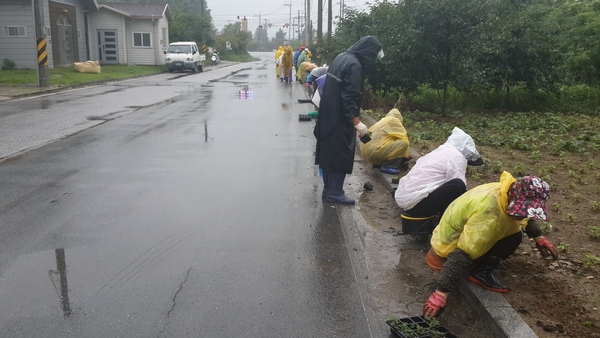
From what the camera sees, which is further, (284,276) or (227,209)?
(227,209)

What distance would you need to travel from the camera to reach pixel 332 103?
6.65 m

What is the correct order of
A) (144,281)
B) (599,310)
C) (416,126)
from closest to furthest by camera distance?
(599,310), (144,281), (416,126)

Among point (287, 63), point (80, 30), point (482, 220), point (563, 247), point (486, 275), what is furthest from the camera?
point (80, 30)

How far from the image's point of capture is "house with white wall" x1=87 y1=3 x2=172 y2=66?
4209cm

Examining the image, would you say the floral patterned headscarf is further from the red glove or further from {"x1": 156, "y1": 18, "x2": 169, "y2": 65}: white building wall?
{"x1": 156, "y1": 18, "x2": 169, "y2": 65}: white building wall

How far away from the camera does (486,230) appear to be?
407 centimetres

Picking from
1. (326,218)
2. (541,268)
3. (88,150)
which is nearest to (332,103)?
(326,218)

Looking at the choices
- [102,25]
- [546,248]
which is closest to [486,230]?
[546,248]

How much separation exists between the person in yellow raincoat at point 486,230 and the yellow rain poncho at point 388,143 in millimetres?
3740

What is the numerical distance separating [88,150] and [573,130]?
29.3 feet

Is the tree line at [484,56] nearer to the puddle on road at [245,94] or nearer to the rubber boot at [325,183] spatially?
the puddle on road at [245,94]

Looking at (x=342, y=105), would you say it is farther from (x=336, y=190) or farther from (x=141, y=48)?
(x=141, y=48)

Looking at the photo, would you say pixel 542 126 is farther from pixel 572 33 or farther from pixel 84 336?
pixel 84 336

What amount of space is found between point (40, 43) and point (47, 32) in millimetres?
11068
